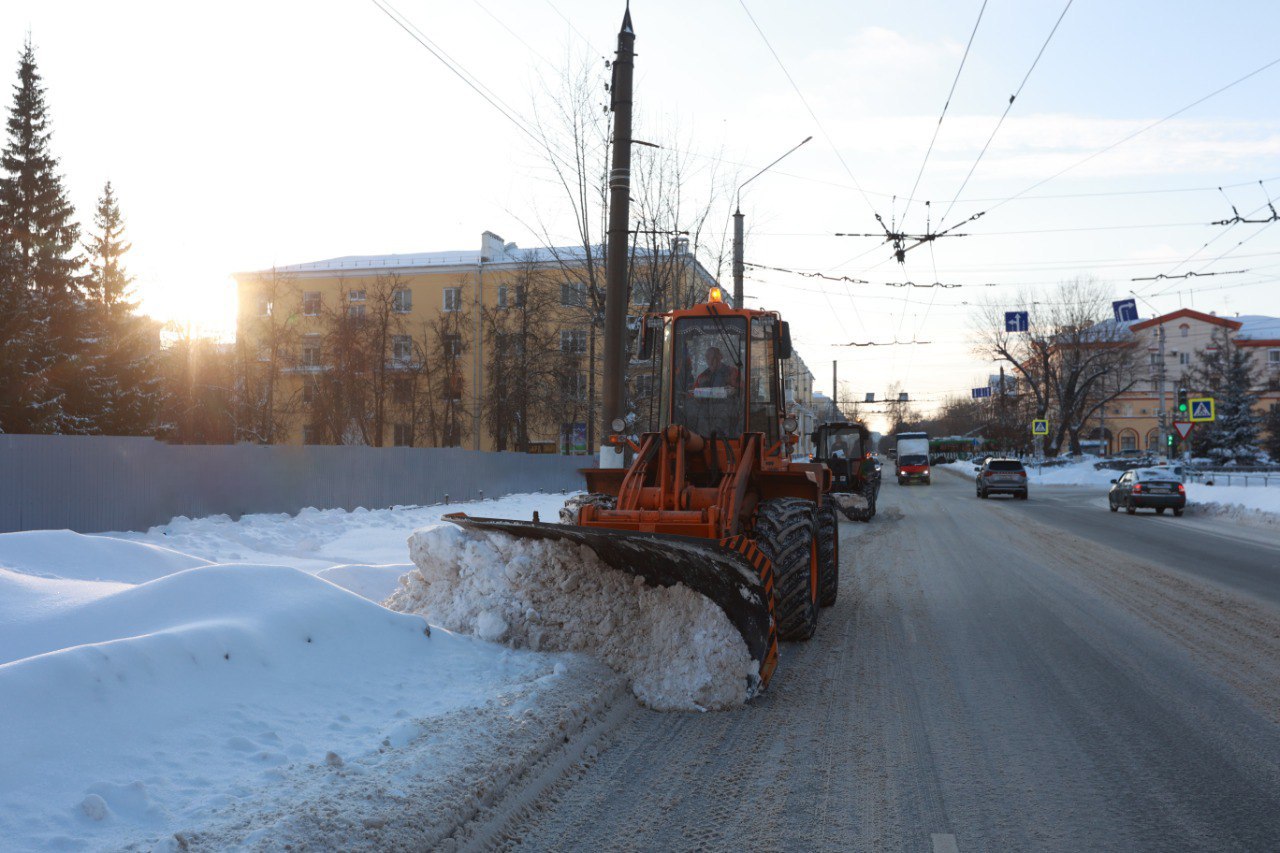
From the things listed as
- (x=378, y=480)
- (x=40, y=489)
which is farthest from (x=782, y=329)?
(x=378, y=480)

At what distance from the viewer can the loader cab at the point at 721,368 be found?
29.6 ft

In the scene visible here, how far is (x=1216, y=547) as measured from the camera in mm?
18375

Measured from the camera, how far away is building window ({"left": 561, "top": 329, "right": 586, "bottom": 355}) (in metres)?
43.0

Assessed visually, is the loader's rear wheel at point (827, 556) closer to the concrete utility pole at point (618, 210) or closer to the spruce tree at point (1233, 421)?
the concrete utility pole at point (618, 210)

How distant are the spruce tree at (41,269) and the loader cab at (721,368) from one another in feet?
89.4

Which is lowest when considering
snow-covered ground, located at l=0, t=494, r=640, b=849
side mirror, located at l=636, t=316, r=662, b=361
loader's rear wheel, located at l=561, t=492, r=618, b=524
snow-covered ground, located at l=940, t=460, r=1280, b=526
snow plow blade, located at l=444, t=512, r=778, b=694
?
snow-covered ground, located at l=940, t=460, r=1280, b=526

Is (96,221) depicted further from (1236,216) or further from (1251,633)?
(1251,633)

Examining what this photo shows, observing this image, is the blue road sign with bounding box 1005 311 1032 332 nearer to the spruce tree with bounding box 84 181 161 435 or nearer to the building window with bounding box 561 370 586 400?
the building window with bounding box 561 370 586 400

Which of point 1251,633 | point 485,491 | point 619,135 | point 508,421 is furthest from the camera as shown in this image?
point 508,421

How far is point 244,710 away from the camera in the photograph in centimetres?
482

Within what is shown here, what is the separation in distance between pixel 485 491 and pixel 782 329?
20.3 m

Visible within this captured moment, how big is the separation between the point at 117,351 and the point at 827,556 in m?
34.2

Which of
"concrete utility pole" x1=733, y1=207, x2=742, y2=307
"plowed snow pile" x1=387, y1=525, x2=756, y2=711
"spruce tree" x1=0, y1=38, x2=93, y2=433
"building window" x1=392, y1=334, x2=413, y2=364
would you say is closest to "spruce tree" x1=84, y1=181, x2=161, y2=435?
"spruce tree" x1=0, y1=38, x2=93, y2=433

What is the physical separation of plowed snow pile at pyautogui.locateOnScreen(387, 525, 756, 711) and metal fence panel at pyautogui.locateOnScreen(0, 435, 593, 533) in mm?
9713
